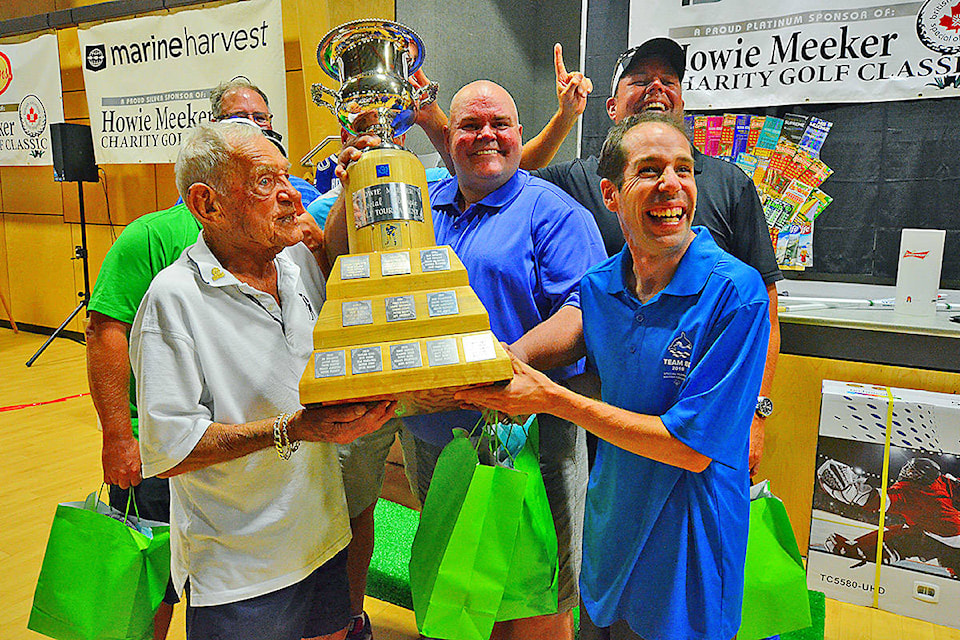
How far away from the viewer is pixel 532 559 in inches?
53.0

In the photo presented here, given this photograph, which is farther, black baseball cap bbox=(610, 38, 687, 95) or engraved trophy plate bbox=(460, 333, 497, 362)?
black baseball cap bbox=(610, 38, 687, 95)

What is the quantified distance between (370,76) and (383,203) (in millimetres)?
330

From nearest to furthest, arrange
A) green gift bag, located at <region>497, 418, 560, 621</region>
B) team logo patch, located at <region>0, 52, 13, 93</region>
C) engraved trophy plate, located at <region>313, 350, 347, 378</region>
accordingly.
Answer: engraved trophy plate, located at <region>313, 350, 347, 378</region>
green gift bag, located at <region>497, 418, 560, 621</region>
team logo patch, located at <region>0, 52, 13, 93</region>

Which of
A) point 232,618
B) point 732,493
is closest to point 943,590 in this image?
point 732,493

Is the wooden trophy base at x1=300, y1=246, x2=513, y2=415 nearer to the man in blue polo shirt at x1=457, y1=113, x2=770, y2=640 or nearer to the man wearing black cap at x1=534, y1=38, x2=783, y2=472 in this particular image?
the man in blue polo shirt at x1=457, y1=113, x2=770, y2=640

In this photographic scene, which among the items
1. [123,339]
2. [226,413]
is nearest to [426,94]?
[226,413]

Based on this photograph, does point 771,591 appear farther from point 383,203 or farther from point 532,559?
point 383,203

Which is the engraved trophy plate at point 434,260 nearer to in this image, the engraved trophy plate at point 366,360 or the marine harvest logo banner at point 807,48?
the engraved trophy plate at point 366,360

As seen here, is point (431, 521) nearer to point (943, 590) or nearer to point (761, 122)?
point (943, 590)

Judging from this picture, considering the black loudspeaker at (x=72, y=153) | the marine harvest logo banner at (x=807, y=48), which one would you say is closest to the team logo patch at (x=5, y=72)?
the black loudspeaker at (x=72, y=153)

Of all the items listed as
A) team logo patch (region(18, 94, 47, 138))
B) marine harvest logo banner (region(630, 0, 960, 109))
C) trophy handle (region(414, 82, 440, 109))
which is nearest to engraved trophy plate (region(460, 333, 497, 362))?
trophy handle (region(414, 82, 440, 109))

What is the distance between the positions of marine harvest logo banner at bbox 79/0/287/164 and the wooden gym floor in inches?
74.0

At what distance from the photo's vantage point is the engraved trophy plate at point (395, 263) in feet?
4.15

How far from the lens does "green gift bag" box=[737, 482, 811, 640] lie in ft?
4.36
